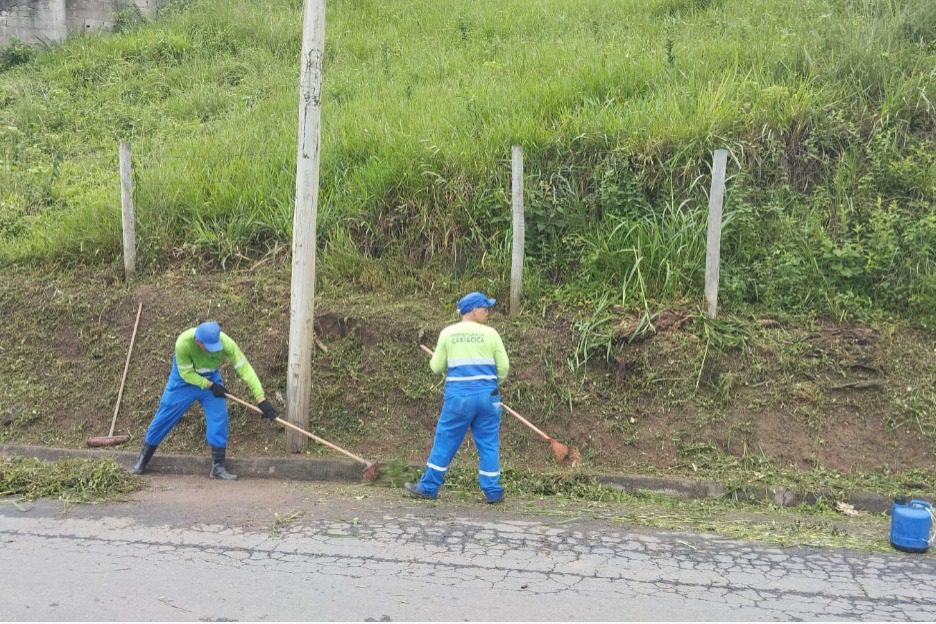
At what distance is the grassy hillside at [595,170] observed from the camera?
7270 millimetres

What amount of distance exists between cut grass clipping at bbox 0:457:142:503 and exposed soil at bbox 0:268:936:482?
2.60ft

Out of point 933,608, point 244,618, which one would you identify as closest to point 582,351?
point 933,608

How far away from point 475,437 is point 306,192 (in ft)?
7.98

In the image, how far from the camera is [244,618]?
3.91 m

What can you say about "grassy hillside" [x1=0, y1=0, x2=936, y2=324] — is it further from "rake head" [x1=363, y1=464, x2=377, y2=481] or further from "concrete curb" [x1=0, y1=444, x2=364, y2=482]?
"rake head" [x1=363, y1=464, x2=377, y2=481]

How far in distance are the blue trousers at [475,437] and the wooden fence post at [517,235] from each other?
5.30 ft

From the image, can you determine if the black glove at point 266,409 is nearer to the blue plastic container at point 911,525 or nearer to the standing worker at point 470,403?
the standing worker at point 470,403

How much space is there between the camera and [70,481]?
611cm

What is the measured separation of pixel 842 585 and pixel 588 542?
1.42 metres

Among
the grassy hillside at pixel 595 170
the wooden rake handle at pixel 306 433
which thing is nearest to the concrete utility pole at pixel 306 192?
the wooden rake handle at pixel 306 433

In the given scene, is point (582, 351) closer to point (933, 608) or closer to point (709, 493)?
point (709, 493)

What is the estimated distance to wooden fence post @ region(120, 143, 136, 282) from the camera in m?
8.10

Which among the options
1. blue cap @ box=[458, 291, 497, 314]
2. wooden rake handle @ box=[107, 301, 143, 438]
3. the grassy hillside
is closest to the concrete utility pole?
the grassy hillside

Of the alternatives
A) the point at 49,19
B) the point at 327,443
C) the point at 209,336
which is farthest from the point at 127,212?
the point at 49,19
